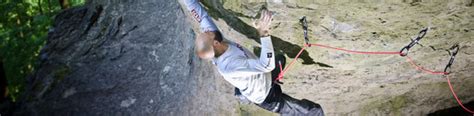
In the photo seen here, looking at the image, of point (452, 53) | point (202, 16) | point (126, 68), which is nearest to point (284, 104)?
point (202, 16)

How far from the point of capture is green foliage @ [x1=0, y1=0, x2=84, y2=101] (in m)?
11.1

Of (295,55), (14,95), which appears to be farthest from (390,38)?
(14,95)

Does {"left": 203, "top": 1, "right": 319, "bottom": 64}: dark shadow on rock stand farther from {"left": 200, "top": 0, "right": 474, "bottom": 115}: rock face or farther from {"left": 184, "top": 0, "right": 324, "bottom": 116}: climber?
{"left": 184, "top": 0, "right": 324, "bottom": 116}: climber

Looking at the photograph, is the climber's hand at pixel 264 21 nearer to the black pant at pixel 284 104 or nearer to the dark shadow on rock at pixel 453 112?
the black pant at pixel 284 104

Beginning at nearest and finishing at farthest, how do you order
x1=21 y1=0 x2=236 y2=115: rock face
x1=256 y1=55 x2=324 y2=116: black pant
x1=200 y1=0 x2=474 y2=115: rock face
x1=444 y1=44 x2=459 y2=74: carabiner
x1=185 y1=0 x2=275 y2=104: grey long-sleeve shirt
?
1. x1=200 y1=0 x2=474 y2=115: rock face
2. x1=185 y1=0 x2=275 y2=104: grey long-sleeve shirt
3. x1=444 y1=44 x2=459 y2=74: carabiner
4. x1=256 y1=55 x2=324 y2=116: black pant
5. x1=21 y1=0 x2=236 y2=115: rock face

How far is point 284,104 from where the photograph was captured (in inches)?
200

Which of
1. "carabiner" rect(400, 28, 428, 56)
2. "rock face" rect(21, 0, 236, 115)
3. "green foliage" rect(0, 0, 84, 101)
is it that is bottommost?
"green foliage" rect(0, 0, 84, 101)

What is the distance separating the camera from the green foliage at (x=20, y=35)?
36.5 ft

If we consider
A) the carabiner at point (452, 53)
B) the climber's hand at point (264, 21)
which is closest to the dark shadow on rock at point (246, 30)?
the climber's hand at point (264, 21)

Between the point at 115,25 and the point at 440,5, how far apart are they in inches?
255

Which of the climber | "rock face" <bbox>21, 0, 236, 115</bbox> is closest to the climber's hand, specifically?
the climber

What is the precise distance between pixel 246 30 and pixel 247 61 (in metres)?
0.72

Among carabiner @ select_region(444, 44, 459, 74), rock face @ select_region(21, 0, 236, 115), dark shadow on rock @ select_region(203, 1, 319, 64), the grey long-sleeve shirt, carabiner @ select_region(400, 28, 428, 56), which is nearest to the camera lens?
the grey long-sleeve shirt

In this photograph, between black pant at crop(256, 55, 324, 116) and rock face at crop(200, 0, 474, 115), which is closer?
rock face at crop(200, 0, 474, 115)
